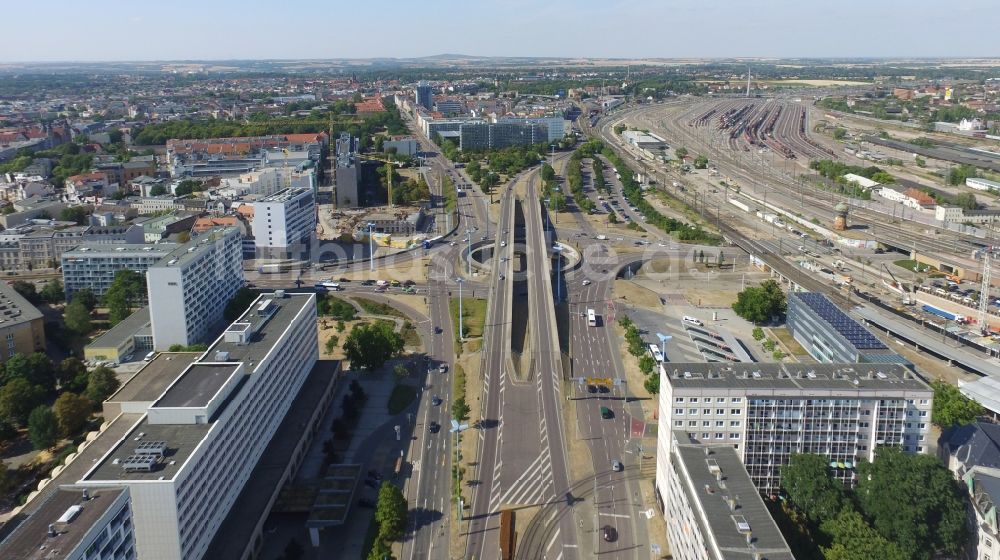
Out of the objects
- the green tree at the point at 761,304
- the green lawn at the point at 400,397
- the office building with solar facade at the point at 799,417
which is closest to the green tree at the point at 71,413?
the green lawn at the point at 400,397

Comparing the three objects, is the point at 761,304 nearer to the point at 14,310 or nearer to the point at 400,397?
the point at 400,397

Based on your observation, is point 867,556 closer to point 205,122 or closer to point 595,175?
point 595,175

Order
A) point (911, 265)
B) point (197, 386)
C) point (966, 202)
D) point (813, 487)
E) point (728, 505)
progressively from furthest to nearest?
point (966, 202), point (911, 265), point (197, 386), point (813, 487), point (728, 505)

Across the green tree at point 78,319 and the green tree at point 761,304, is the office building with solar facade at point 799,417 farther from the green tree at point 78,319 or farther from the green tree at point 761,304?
the green tree at point 78,319

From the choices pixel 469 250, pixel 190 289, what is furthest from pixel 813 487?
pixel 469 250

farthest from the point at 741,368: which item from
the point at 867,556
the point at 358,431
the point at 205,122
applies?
the point at 205,122

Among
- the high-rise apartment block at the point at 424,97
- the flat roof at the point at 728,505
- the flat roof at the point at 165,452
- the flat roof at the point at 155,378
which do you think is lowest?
the flat roof at the point at 728,505

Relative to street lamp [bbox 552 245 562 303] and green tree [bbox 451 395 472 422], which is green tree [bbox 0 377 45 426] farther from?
street lamp [bbox 552 245 562 303]
